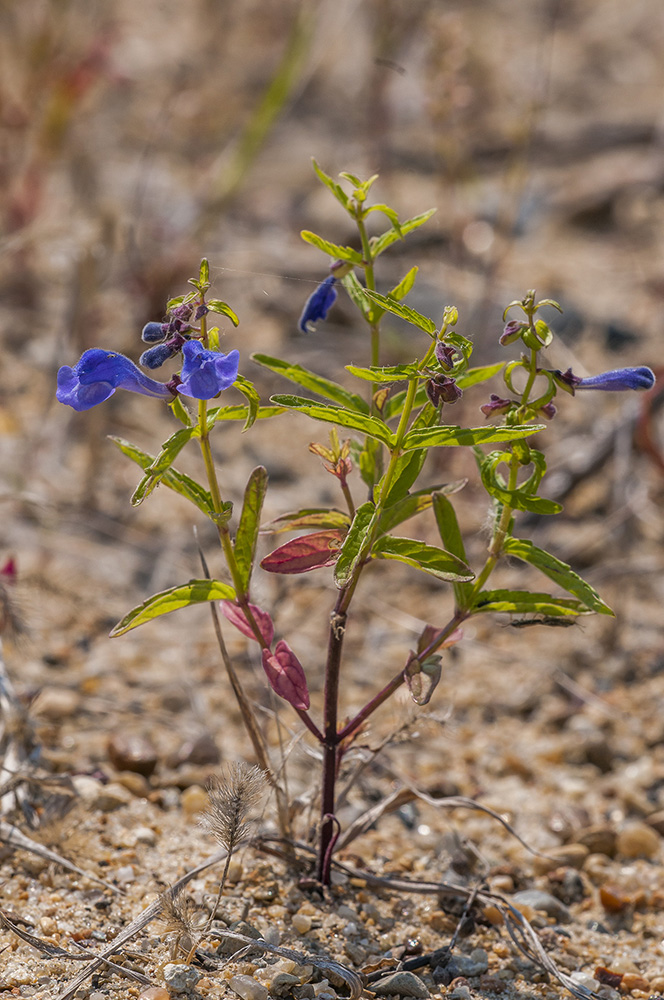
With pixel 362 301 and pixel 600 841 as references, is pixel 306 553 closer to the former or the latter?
pixel 362 301

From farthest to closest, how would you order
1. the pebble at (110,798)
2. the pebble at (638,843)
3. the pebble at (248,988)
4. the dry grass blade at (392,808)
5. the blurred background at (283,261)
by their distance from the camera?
the blurred background at (283,261)
the pebble at (638,843)
the pebble at (110,798)
the dry grass blade at (392,808)
the pebble at (248,988)

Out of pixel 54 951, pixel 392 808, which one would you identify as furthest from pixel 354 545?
pixel 54 951

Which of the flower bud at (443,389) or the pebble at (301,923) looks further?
the pebble at (301,923)

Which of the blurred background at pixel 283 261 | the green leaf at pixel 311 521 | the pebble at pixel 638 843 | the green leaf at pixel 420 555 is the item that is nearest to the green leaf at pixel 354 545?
the green leaf at pixel 420 555

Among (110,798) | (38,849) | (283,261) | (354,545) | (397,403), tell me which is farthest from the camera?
(283,261)

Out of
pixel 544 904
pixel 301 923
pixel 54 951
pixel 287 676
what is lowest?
pixel 54 951

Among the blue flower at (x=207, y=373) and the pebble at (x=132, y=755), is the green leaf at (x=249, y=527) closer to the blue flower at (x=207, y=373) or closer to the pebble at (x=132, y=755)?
the blue flower at (x=207, y=373)

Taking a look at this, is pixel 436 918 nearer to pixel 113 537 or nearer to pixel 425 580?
pixel 425 580
